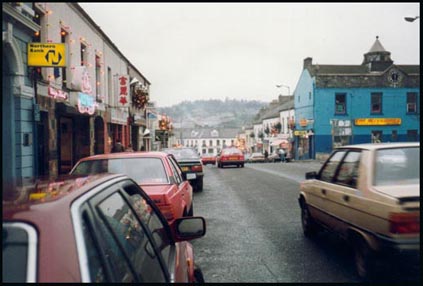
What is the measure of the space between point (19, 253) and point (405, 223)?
12.5ft

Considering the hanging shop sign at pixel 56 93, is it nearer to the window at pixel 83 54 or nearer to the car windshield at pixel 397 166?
the window at pixel 83 54

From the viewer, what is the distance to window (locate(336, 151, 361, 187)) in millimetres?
5398

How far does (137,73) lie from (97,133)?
43.0ft

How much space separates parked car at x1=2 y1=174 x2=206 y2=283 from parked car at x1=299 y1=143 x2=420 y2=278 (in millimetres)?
2592

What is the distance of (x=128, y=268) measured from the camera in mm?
2059

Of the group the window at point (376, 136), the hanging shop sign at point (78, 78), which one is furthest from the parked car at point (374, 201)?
the window at point (376, 136)

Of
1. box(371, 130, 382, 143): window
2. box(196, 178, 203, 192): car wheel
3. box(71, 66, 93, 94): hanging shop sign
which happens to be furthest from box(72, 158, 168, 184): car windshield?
box(371, 130, 382, 143): window

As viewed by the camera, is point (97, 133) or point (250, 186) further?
point (97, 133)

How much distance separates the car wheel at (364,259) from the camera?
4.67 m

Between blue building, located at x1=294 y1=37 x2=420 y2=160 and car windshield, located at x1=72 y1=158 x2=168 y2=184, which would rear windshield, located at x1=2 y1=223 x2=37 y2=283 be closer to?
car windshield, located at x1=72 y1=158 x2=168 y2=184

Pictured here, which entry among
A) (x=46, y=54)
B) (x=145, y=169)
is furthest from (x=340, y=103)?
(x=145, y=169)

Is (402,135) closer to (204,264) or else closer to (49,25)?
(49,25)

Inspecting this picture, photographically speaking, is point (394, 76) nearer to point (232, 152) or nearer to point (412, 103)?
point (412, 103)

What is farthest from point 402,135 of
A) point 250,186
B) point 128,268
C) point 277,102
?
point 128,268
